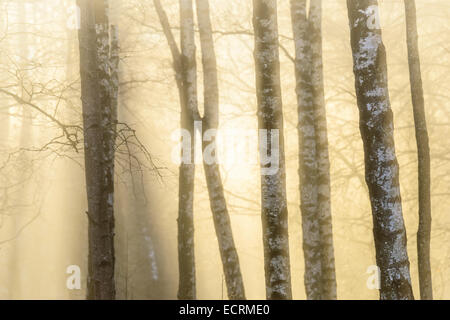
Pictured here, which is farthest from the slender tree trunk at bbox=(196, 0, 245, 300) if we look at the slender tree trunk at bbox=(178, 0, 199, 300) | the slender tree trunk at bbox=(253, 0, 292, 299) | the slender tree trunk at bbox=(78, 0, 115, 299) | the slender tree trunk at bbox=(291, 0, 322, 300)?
the slender tree trunk at bbox=(78, 0, 115, 299)

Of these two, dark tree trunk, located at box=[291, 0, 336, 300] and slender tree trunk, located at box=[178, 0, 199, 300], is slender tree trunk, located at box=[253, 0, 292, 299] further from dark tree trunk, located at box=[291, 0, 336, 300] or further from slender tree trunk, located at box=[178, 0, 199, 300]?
slender tree trunk, located at box=[178, 0, 199, 300]

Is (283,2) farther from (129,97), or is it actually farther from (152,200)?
(152,200)

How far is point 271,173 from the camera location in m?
6.32

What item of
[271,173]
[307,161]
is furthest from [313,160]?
[271,173]

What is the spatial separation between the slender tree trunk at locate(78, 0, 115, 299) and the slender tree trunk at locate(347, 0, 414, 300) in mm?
3094

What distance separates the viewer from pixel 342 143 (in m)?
15.5

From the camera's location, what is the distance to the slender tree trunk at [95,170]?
20.8 ft

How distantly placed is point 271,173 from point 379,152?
4.76 ft

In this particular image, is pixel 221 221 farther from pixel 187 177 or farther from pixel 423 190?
pixel 423 190

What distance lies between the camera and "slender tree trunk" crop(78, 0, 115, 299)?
20.8 ft

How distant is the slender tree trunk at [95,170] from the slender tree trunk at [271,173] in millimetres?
1887

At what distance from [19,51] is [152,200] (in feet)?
22.4
